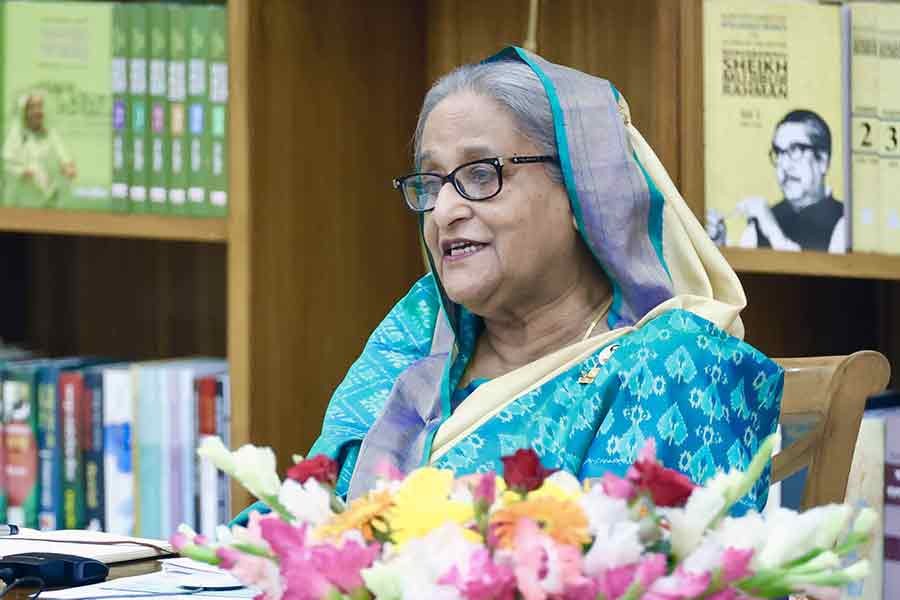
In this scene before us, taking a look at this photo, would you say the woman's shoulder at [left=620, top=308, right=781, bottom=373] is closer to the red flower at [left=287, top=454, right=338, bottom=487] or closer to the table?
the table

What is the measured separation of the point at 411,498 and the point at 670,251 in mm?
929

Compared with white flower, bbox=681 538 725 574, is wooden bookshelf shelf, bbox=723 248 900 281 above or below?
above

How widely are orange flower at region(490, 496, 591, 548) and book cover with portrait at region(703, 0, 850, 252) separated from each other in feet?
4.39

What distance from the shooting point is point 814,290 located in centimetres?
247

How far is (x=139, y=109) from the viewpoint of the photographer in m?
2.59

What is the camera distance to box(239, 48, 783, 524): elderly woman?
162 centimetres

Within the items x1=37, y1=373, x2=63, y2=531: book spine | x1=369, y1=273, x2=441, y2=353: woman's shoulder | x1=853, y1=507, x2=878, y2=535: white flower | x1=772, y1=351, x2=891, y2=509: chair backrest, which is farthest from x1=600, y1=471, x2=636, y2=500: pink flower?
x1=37, y1=373, x2=63, y2=531: book spine

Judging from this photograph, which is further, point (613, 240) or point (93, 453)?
point (93, 453)

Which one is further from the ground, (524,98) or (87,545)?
(524,98)

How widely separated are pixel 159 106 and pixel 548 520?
72.0 inches

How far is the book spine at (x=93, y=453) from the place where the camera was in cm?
267

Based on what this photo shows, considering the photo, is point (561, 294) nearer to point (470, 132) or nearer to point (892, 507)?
point (470, 132)

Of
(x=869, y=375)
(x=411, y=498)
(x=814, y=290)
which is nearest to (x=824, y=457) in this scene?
(x=869, y=375)

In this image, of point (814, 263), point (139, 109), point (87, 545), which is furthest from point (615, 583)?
point (139, 109)
